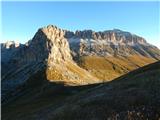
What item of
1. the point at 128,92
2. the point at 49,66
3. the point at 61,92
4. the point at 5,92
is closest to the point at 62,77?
the point at 49,66

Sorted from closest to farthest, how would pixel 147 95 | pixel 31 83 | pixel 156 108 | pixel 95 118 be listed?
pixel 156 108 → pixel 95 118 → pixel 147 95 → pixel 31 83

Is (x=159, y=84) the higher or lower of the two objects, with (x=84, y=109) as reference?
higher

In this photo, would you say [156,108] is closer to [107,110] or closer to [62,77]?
[107,110]

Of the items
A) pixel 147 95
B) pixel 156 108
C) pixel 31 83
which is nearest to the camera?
pixel 156 108

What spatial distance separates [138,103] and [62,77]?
496 feet

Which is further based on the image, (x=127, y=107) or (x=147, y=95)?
(x=147, y=95)

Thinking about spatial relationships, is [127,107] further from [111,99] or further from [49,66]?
[49,66]

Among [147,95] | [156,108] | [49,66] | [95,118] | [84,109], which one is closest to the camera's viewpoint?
[156,108]

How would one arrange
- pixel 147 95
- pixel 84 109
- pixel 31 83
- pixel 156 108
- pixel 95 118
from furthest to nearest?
1. pixel 31 83
2. pixel 84 109
3. pixel 147 95
4. pixel 95 118
5. pixel 156 108

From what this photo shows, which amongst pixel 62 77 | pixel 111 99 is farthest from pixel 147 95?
pixel 62 77

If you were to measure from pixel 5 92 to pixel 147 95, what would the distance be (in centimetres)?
16201

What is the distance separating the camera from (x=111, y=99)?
3594 centimetres

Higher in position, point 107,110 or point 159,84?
point 159,84

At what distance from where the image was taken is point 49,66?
641ft
